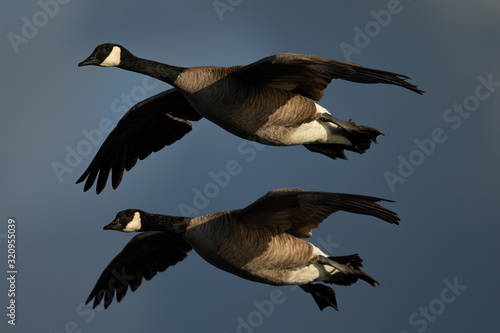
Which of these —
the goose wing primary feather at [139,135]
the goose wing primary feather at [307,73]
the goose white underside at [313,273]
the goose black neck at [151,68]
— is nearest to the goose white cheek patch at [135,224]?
the goose black neck at [151,68]

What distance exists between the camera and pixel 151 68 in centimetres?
1081

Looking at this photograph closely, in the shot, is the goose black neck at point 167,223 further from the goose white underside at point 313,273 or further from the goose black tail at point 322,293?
the goose black tail at point 322,293

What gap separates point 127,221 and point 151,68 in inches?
70.0

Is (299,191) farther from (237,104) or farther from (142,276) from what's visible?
(142,276)

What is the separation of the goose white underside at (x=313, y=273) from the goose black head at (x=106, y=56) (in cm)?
319

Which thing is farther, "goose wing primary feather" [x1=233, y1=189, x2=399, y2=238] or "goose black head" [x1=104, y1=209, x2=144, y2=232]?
"goose black head" [x1=104, y1=209, x2=144, y2=232]

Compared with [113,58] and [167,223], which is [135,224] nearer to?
[167,223]

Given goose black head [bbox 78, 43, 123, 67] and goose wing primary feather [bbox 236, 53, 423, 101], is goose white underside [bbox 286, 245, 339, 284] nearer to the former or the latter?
goose wing primary feather [bbox 236, 53, 423, 101]

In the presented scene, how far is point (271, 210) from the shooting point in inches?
410

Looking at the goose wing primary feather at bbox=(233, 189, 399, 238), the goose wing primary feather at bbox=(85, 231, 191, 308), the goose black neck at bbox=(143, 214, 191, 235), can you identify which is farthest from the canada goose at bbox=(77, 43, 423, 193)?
the goose wing primary feather at bbox=(85, 231, 191, 308)

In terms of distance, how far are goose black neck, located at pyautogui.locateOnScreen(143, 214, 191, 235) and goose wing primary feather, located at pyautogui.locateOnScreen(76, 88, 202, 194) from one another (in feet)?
5.88

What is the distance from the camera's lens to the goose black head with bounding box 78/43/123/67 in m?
10.9

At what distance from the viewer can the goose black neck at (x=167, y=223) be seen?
10.5 m

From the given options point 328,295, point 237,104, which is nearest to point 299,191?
point 237,104
